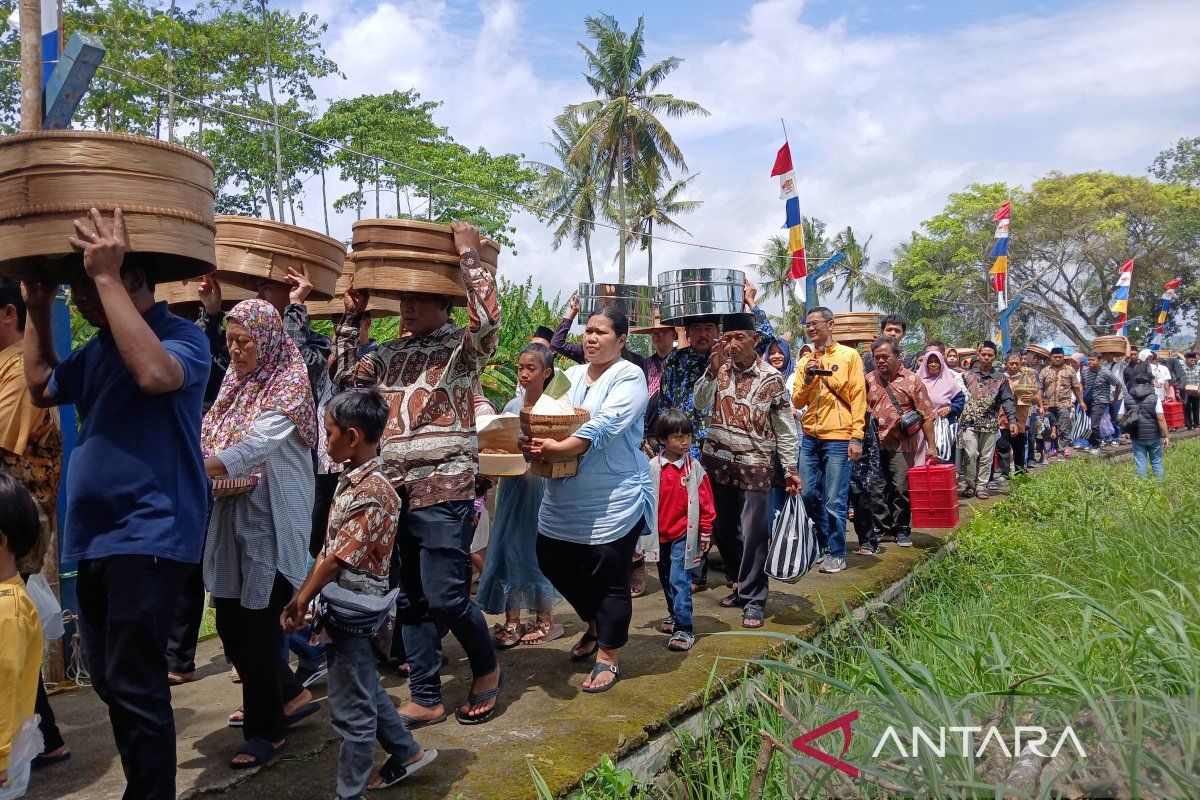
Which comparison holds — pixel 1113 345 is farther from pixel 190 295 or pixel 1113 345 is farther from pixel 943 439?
pixel 190 295

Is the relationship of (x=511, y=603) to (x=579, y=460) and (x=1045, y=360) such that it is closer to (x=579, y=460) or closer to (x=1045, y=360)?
(x=579, y=460)

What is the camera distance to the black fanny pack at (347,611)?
3.10 metres

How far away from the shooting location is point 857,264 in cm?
4769

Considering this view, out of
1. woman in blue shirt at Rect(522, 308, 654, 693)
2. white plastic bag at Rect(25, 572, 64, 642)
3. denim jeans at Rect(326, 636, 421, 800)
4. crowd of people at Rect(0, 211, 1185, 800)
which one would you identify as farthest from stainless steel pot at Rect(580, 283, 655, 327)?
white plastic bag at Rect(25, 572, 64, 642)

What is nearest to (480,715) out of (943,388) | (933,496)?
(933,496)

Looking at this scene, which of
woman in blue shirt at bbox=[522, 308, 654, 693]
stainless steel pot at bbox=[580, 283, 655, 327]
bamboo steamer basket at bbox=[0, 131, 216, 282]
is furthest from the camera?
stainless steel pot at bbox=[580, 283, 655, 327]

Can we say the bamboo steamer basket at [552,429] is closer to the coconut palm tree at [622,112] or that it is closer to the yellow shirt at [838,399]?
the yellow shirt at [838,399]

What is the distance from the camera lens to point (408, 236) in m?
3.87

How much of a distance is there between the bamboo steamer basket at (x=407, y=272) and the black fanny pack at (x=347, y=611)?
135 cm

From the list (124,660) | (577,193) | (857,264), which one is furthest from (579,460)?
(857,264)

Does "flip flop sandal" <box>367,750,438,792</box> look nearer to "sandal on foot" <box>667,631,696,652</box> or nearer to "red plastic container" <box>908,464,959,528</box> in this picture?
"sandal on foot" <box>667,631,696,652</box>

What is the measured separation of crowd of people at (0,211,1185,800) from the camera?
2.72 meters

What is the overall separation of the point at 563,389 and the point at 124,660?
2.31 meters

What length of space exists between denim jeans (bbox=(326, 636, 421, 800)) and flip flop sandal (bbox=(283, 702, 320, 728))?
0.82 meters
